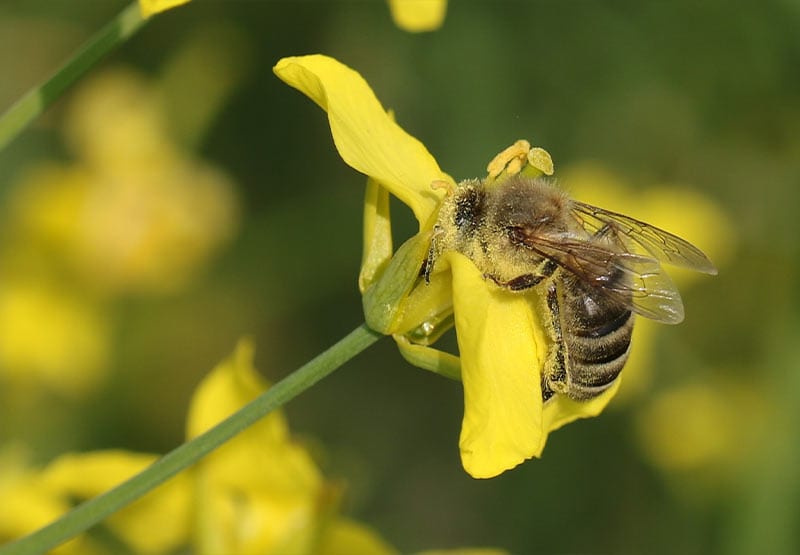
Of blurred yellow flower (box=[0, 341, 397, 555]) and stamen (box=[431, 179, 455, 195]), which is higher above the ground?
stamen (box=[431, 179, 455, 195])

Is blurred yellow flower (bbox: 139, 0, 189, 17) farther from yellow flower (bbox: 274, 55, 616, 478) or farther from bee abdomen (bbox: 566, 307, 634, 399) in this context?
bee abdomen (bbox: 566, 307, 634, 399)

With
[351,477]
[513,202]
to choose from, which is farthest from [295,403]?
[513,202]

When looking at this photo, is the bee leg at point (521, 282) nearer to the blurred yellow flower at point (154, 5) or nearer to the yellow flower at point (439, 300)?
the yellow flower at point (439, 300)

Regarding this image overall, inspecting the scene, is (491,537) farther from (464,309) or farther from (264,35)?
(464,309)

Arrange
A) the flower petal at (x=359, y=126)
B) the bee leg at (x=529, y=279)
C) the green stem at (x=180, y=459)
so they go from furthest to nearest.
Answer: the bee leg at (x=529, y=279) → the flower petal at (x=359, y=126) → the green stem at (x=180, y=459)

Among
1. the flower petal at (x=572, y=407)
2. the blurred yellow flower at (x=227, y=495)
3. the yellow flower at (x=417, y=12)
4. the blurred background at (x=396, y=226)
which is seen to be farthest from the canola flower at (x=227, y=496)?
the blurred background at (x=396, y=226)

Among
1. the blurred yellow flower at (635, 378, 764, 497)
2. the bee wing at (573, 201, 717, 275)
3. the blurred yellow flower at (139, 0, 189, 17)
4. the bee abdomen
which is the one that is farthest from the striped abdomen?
the blurred yellow flower at (635, 378, 764, 497)
